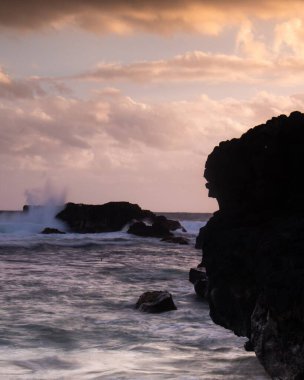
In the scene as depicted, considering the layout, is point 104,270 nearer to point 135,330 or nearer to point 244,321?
point 135,330

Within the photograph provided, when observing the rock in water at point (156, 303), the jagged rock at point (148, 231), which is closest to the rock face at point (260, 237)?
the rock in water at point (156, 303)

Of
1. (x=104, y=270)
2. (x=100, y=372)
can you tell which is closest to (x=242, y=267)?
(x=100, y=372)

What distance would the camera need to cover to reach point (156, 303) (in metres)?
12.9

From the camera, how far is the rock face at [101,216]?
5328cm

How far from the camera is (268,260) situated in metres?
6.78

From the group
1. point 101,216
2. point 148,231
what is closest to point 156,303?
point 148,231

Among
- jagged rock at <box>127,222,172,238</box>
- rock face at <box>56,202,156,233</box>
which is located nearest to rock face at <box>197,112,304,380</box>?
jagged rock at <box>127,222,172,238</box>

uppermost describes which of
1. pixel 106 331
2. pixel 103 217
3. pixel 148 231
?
pixel 103 217

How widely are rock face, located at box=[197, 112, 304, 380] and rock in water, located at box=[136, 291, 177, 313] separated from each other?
4505 mm

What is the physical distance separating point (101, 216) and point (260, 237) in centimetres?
4688

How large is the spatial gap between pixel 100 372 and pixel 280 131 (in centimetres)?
444

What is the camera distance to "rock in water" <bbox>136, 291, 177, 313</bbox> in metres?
12.9

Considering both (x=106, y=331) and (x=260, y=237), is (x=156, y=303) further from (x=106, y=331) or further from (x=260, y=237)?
(x=260, y=237)

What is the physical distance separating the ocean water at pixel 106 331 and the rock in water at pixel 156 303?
233mm
